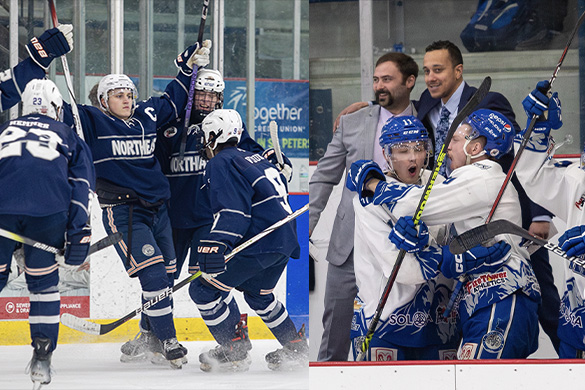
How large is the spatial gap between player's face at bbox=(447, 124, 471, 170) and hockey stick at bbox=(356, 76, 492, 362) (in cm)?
3

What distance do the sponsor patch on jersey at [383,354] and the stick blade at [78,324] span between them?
106cm

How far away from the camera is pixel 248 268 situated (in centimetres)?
323

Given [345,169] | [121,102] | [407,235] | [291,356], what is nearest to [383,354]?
[291,356]

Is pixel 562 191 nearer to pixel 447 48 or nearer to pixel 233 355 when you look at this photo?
pixel 447 48

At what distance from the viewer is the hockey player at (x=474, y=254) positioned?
3.00m

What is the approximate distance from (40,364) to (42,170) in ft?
2.34

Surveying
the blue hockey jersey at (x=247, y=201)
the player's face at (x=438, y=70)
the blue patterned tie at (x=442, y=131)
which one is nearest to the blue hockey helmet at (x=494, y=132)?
the blue patterned tie at (x=442, y=131)

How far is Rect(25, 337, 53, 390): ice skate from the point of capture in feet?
9.86

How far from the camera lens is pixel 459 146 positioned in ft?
10.2

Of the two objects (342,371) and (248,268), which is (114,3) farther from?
(342,371)

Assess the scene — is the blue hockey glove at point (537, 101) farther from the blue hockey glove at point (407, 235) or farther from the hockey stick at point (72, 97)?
the hockey stick at point (72, 97)

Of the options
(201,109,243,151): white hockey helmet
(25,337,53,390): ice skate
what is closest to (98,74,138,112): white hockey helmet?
(201,109,243,151): white hockey helmet

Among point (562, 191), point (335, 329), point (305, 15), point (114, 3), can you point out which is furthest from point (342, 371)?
point (114, 3)

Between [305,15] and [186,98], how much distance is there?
58 cm
